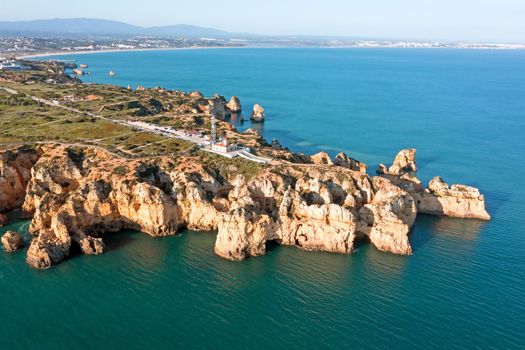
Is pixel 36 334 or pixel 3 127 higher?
pixel 3 127

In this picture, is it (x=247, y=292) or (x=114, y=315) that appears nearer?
(x=114, y=315)

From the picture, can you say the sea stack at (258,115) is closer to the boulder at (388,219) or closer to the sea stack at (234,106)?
the sea stack at (234,106)

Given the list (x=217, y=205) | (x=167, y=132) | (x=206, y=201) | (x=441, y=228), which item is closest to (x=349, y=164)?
(x=441, y=228)

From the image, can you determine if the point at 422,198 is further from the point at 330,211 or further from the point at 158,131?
the point at 158,131

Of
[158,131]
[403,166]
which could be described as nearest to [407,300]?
[403,166]

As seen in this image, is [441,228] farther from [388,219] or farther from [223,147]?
[223,147]

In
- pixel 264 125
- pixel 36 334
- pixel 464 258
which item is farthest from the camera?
pixel 264 125

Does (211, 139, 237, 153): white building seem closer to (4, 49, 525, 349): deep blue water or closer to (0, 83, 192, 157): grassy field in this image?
(0, 83, 192, 157): grassy field
